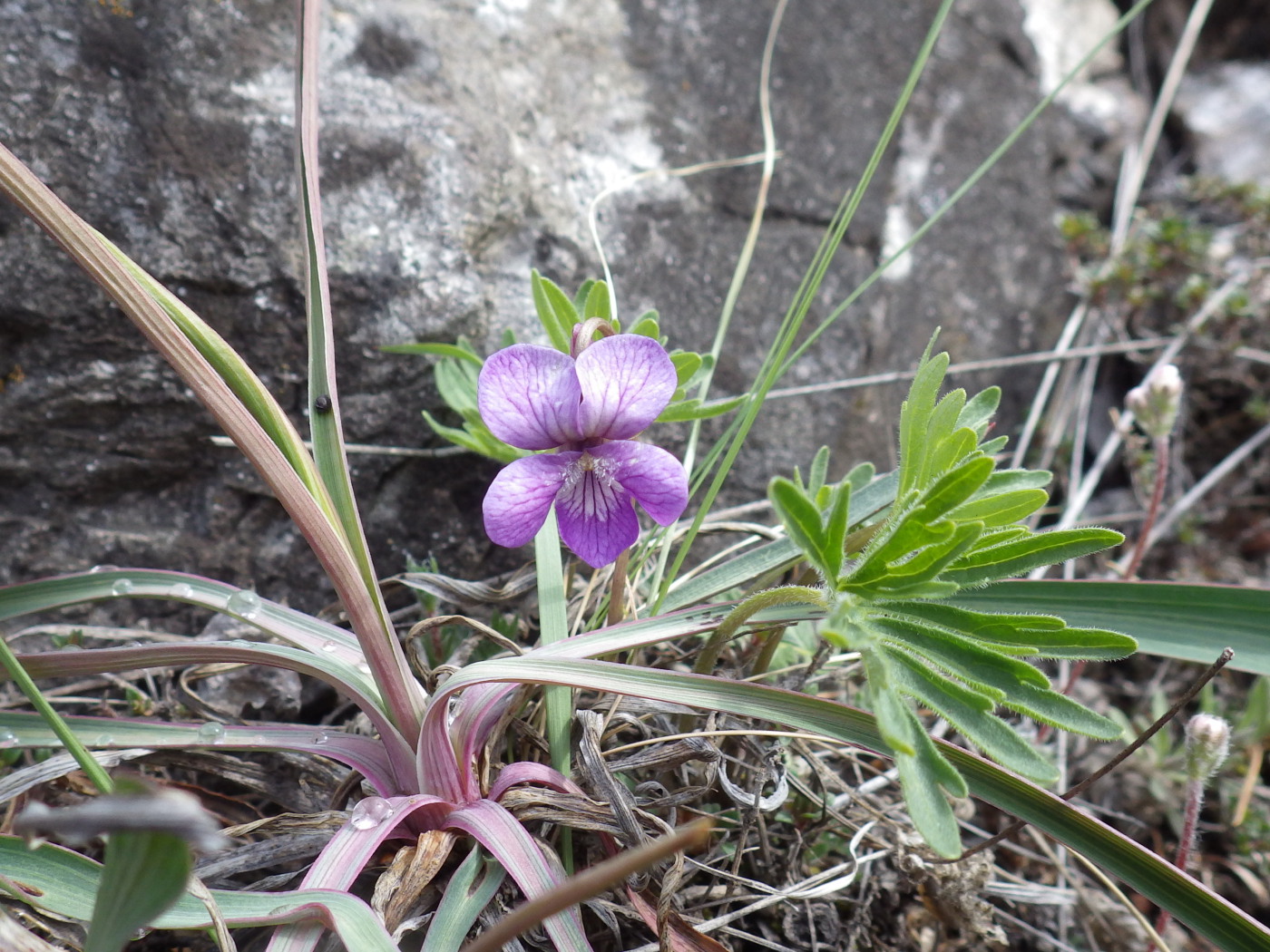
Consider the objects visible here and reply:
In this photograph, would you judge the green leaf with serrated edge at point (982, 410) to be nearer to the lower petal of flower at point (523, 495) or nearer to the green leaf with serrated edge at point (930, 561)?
the green leaf with serrated edge at point (930, 561)

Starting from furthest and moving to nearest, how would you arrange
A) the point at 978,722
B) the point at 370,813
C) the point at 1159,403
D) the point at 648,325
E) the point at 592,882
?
the point at 1159,403 < the point at 648,325 < the point at 370,813 < the point at 978,722 < the point at 592,882

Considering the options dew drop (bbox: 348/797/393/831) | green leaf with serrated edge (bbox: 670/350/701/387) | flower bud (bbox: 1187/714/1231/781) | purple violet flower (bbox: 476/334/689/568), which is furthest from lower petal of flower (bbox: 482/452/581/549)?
flower bud (bbox: 1187/714/1231/781)

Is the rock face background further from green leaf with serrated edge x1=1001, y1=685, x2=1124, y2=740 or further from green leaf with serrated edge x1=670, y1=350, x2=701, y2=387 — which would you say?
green leaf with serrated edge x1=1001, y1=685, x2=1124, y2=740

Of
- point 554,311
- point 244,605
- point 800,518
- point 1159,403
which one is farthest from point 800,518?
point 1159,403

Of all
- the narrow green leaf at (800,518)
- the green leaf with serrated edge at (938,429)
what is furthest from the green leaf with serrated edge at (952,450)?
the narrow green leaf at (800,518)

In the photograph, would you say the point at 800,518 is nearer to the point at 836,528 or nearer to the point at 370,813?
the point at 836,528

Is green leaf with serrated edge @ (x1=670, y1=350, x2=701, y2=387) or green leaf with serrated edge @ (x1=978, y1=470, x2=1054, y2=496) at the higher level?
green leaf with serrated edge @ (x1=670, y1=350, x2=701, y2=387)
